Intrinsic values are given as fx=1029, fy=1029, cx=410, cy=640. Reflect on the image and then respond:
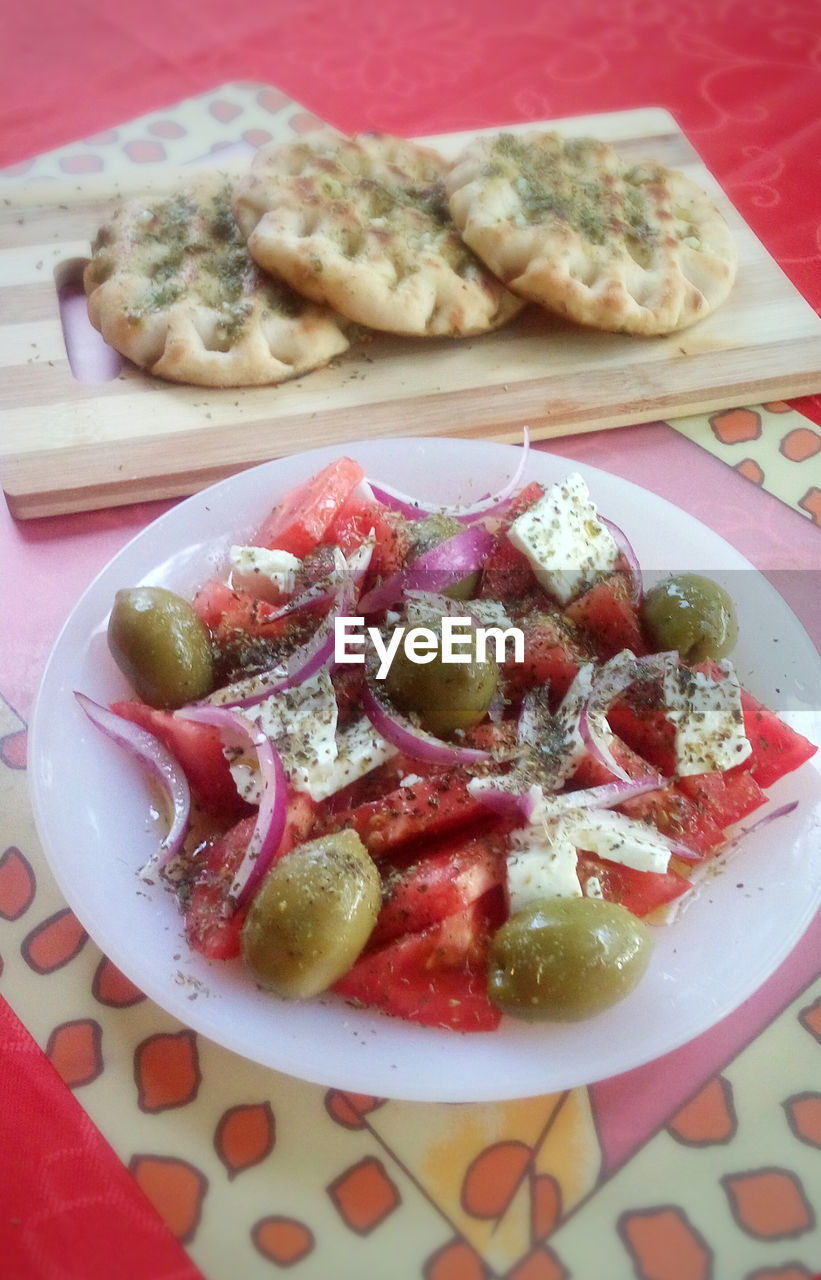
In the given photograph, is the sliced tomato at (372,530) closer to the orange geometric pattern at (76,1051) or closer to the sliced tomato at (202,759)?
the sliced tomato at (202,759)

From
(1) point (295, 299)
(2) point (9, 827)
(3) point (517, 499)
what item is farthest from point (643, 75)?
(2) point (9, 827)

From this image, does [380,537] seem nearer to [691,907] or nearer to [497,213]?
[691,907]

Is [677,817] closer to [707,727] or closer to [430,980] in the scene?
[707,727]

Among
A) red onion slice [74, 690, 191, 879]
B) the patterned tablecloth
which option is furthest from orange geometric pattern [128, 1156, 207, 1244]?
red onion slice [74, 690, 191, 879]

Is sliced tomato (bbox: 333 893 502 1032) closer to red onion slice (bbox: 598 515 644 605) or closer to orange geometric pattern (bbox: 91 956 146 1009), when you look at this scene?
orange geometric pattern (bbox: 91 956 146 1009)

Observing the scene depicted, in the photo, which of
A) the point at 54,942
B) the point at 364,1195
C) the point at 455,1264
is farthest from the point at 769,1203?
the point at 54,942
